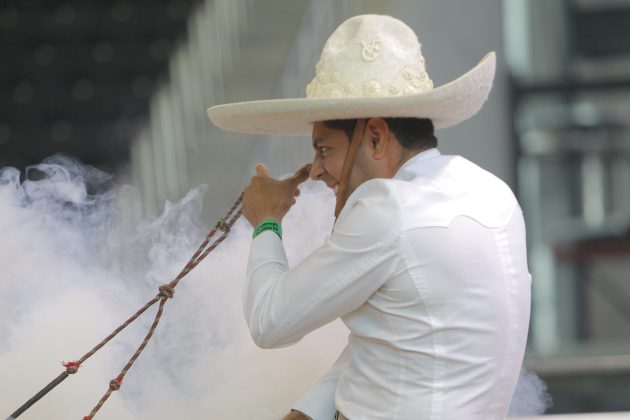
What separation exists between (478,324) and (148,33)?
195 cm

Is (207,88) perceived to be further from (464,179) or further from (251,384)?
(464,179)

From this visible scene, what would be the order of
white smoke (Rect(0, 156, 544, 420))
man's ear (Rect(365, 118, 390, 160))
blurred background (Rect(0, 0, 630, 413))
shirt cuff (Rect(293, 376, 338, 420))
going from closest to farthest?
1. man's ear (Rect(365, 118, 390, 160))
2. shirt cuff (Rect(293, 376, 338, 420))
3. white smoke (Rect(0, 156, 544, 420))
4. blurred background (Rect(0, 0, 630, 413))

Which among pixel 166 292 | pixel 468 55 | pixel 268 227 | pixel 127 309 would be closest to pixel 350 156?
pixel 268 227

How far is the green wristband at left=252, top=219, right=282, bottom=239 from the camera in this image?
189cm

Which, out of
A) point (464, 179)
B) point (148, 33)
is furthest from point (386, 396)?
point (148, 33)

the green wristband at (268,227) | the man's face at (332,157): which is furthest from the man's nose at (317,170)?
the green wristband at (268,227)

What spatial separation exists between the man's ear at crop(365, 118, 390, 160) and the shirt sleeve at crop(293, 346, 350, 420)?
50 cm

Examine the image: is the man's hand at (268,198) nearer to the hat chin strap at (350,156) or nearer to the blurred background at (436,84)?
the hat chin strap at (350,156)

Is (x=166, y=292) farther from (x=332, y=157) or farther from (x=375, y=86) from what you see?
(x=375, y=86)

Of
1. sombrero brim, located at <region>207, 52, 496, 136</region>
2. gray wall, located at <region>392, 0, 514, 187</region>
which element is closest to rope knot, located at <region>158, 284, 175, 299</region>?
sombrero brim, located at <region>207, 52, 496, 136</region>

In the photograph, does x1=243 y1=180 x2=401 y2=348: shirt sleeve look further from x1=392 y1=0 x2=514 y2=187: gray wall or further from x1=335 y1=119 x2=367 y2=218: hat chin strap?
x1=392 y1=0 x2=514 y2=187: gray wall

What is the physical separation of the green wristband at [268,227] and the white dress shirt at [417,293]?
A: 2.5 inches

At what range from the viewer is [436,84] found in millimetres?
3283

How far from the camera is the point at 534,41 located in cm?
381
